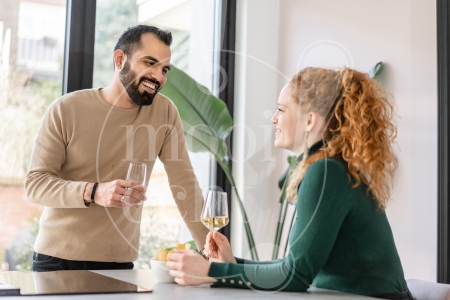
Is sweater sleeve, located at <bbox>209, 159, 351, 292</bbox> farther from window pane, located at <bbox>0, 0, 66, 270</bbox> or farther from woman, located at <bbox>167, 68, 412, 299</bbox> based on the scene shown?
window pane, located at <bbox>0, 0, 66, 270</bbox>

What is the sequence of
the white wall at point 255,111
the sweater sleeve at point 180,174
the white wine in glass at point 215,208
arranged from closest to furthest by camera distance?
the white wine in glass at point 215,208
the sweater sleeve at point 180,174
the white wall at point 255,111

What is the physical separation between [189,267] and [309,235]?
0.32 meters

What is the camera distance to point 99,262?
213cm

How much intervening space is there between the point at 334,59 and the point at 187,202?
1.49m

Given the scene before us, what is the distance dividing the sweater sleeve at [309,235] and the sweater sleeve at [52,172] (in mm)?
789

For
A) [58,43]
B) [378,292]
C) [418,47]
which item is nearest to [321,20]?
[418,47]

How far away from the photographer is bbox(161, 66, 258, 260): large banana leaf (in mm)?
3211

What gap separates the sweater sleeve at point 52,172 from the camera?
1981 mm

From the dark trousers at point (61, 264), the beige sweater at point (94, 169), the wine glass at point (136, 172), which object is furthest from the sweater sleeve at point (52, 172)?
the wine glass at point (136, 172)

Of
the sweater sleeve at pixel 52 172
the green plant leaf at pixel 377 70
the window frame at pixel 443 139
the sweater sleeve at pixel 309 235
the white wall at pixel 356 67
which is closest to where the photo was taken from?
the sweater sleeve at pixel 309 235

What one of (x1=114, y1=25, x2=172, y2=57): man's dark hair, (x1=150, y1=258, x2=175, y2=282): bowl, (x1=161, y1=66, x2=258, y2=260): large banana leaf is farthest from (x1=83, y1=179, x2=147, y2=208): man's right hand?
(x1=161, y1=66, x2=258, y2=260): large banana leaf

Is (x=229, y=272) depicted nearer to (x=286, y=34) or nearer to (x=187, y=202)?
(x=187, y=202)

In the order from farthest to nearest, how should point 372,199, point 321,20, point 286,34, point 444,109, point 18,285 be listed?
point 286,34 → point 321,20 → point 444,109 → point 372,199 → point 18,285

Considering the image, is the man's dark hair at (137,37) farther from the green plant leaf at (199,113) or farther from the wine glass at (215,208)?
the wine glass at (215,208)
